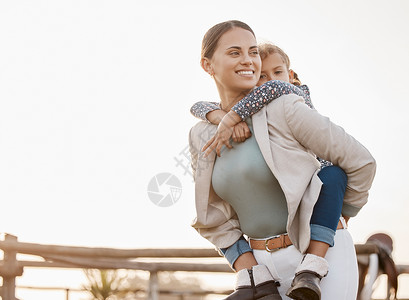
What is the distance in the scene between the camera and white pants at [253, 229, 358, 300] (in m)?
1.80

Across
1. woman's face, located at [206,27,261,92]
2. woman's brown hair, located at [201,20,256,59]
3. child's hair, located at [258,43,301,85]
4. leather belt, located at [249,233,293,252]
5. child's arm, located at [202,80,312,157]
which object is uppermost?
child's hair, located at [258,43,301,85]

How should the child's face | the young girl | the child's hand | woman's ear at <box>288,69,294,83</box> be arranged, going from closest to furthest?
1. the young girl
2. the child's hand
3. the child's face
4. woman's ear at <box>288,69,294,83</box>

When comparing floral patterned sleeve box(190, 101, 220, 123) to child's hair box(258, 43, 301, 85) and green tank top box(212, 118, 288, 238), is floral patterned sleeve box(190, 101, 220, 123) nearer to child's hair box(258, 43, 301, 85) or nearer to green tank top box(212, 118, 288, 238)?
green tank top box(212, 118, 288, 238)

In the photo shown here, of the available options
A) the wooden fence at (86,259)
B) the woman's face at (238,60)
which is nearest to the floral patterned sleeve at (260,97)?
the woman's face at (238,60)

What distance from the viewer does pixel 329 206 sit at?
6.01 feet

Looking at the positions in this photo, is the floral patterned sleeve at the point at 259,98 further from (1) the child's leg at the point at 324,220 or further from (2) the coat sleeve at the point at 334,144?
(1) the child's leg at the point at 324,220

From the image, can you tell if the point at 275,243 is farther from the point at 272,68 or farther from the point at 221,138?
the point at 272,68

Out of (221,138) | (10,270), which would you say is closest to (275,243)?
(221,138)

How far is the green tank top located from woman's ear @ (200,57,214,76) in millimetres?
374

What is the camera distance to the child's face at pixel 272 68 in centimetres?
264

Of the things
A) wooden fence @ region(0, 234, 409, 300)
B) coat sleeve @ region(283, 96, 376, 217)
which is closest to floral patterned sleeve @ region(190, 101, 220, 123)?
coat sleeve @ region(283, 96, 376, 217)

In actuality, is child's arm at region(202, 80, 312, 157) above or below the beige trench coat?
above

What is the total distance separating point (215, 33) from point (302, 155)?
0.61 m

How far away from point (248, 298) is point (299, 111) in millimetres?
642
